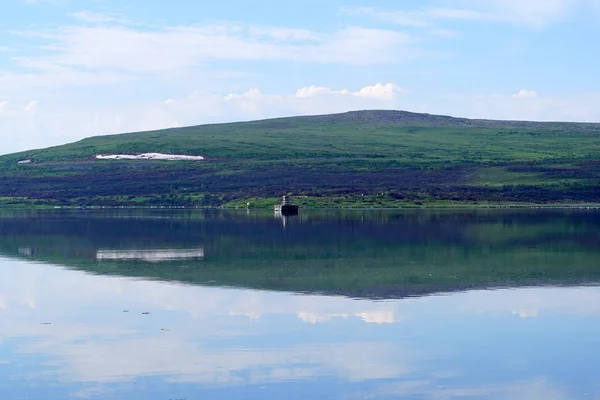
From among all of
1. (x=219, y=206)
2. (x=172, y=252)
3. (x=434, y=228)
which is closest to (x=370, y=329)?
(x=172, y=252)

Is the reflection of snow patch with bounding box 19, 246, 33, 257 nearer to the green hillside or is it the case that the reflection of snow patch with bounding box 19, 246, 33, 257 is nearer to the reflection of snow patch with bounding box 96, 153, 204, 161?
the green hillside

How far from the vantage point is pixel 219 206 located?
13138cm

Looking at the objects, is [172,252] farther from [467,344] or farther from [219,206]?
[219,206]

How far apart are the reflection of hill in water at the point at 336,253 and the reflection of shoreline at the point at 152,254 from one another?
2.4 inches

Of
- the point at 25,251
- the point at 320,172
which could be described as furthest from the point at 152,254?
the point at 320,172

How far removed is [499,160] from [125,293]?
135 m

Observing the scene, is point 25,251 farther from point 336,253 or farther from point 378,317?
point 378,317

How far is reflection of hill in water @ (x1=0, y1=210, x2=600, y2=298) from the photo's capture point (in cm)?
3650

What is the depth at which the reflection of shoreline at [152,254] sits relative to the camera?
155 ft

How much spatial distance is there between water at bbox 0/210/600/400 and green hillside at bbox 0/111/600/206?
78633mm

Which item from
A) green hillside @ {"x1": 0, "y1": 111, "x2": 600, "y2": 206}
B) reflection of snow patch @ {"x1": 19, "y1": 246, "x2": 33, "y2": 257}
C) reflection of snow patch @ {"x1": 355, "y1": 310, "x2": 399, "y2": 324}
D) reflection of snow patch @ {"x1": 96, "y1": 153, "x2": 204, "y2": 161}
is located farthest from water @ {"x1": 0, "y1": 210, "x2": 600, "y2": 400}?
reflection of snow patch @ {"x1": 96, "y1": 153, "x2": 204, "y2": 161}

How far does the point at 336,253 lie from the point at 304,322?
68.0 feet

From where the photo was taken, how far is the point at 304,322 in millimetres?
26969

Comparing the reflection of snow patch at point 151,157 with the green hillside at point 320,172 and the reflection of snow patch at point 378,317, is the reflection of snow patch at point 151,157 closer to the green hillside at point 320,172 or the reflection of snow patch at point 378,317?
the green hillside at point 320,172
